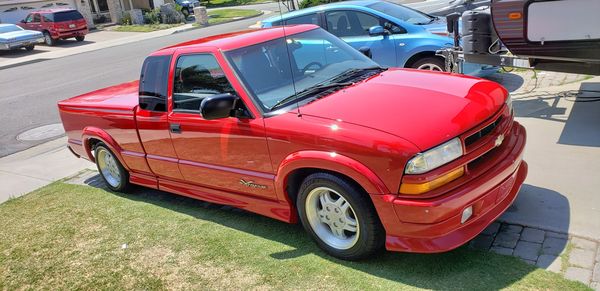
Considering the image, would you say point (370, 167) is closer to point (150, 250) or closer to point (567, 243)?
point (567, 243)

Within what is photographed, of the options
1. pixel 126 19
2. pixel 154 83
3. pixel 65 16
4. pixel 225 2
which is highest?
pixel 65 16

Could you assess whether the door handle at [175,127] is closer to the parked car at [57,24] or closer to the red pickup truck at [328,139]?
the red pickup truck at [328,139]

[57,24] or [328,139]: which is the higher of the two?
[57,24]

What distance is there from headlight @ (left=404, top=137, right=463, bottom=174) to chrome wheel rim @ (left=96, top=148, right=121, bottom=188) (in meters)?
3.77

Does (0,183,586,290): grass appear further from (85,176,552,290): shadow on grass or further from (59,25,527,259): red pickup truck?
(59,25,527,259): red pickup truck

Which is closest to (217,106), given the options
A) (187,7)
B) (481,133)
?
(481,133)

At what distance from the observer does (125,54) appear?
2155cm

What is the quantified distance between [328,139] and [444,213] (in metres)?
0.89

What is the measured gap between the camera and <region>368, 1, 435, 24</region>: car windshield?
849cm

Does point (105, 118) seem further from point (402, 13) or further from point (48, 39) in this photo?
point (48, 39)

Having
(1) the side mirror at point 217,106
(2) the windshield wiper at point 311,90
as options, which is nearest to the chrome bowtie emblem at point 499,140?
(2) the windshield wiper at point 311,90

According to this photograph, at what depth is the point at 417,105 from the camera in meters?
3.59

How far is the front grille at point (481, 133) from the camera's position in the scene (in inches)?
134

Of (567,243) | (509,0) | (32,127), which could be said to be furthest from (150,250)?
(32,127)
